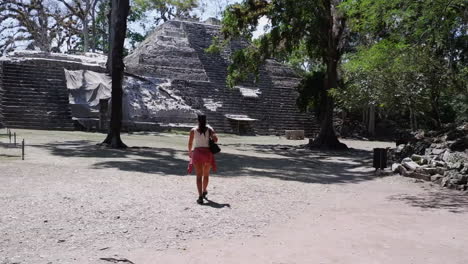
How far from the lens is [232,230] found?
5.36m

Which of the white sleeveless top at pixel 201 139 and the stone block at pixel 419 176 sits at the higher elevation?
the white sleeveless top at pixel 201 139

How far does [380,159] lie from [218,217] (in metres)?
7.12

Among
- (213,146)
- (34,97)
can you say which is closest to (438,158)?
(213,146)

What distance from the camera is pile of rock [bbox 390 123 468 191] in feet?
30.7

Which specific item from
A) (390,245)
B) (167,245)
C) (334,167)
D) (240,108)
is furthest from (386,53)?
(240,108)

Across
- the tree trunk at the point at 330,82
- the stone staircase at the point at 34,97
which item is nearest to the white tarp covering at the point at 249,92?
the stone staircase at the point at 34,97

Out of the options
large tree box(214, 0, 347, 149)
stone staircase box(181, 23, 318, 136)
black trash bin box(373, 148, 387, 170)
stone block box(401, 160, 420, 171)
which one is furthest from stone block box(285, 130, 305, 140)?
stone block box(401, 160, 420, 171)

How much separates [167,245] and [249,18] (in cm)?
1545

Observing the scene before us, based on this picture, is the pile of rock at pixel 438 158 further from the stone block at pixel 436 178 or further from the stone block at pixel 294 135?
the stone block at pixel 294 135

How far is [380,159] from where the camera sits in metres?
11.9

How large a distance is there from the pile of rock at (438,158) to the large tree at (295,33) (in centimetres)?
599

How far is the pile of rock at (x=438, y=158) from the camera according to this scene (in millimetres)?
9344

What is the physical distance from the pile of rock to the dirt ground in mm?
346

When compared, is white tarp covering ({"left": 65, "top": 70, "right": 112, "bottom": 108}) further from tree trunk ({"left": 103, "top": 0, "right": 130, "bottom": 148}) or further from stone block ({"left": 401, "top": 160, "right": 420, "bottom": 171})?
stone block ({"left": 401, "top": 160, "right": 420, "bottom": 171})
